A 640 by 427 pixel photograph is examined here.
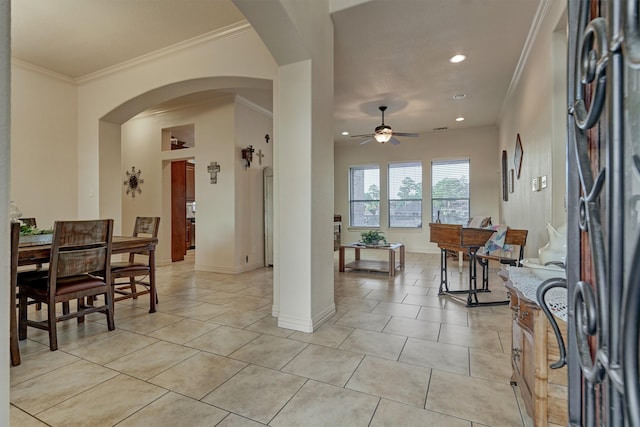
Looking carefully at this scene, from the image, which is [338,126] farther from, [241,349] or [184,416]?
[184,416]

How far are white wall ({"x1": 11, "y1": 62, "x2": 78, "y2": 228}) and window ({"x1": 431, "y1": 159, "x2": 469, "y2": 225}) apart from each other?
7465mm

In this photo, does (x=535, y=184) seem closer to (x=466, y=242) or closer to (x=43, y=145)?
(x=466, y=242)

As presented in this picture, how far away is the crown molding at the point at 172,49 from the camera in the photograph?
11.0ft

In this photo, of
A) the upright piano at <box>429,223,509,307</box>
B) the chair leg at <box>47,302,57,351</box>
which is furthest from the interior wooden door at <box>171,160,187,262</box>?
the upright piano at <box>429,223,509,307</box>

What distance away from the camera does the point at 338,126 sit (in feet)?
23.8

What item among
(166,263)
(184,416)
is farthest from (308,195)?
(166,263)

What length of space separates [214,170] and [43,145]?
233 centimetres

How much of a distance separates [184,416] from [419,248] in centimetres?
716

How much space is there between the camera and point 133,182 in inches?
240

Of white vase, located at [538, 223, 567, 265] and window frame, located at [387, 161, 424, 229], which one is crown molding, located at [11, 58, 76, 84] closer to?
white vase, located at [538, 223, 567, 265]


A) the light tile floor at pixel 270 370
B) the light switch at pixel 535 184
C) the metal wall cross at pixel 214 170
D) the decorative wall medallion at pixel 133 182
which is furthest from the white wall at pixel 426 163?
the decorative wall medallion at pixel 133 182

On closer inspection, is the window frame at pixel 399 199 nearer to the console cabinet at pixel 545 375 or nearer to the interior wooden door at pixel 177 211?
the interior wooden door at pixel 177 211

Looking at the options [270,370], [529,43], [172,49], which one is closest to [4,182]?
[270,370]

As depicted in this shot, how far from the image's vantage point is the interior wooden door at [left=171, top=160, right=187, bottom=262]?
6.31m
